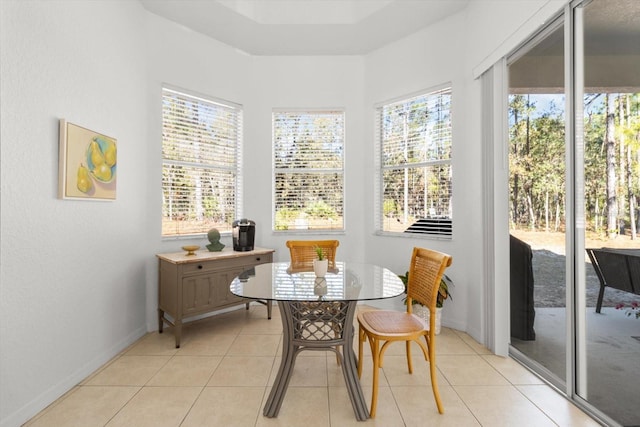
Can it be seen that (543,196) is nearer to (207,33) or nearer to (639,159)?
(639,159)

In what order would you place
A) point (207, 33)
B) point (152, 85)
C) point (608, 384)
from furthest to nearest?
point (207, 33) < point (152, 85) < point (608, 384)

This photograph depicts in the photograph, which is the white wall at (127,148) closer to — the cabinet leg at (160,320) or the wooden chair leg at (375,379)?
the cabinet leg at (160,320)

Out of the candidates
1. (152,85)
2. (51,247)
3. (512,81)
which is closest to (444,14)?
(512,81)

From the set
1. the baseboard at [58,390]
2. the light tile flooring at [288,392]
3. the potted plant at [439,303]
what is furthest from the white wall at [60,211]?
the potted plant at [439,303]

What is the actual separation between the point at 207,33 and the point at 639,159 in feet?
12.9

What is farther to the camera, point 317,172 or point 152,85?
point 317,172

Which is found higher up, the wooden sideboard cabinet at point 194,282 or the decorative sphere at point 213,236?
the decorative sphere at point 213,236

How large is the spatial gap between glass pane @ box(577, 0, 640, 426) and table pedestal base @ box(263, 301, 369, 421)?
1.45m

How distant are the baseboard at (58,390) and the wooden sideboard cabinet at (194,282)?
49 centimetres

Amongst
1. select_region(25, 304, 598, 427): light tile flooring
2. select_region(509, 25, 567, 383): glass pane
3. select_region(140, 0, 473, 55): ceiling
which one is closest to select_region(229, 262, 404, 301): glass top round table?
select_region(25, 304, 598, 427): light tile flooring

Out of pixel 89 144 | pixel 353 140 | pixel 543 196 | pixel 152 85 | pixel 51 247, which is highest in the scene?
pixel 152 85

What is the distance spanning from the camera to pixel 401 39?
3.73 metres

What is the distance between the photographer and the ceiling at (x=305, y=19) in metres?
3.17

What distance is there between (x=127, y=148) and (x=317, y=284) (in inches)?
90.4
